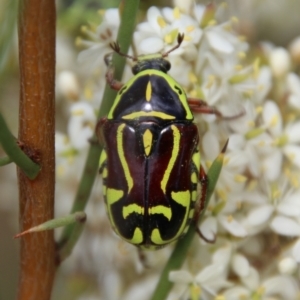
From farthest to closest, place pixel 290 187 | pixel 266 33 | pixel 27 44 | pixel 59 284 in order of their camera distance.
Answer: pixel 266 33, pixel 59 284, pixel 290 187, pixel 27 44

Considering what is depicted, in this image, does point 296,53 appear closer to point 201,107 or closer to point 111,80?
point 201,107

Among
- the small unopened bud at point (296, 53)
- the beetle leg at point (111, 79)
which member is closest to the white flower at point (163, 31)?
the beetle leg at point (111, 79)

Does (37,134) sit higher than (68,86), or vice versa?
(37,134)

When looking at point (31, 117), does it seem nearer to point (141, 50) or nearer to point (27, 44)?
point (27, 44)

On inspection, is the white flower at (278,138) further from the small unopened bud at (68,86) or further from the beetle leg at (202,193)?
the small unopened bud at (68,86)

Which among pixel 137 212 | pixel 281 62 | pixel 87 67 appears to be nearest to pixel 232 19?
pixel 281 62

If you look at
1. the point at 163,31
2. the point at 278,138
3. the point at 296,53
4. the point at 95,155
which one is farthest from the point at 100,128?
the point at 296,53
